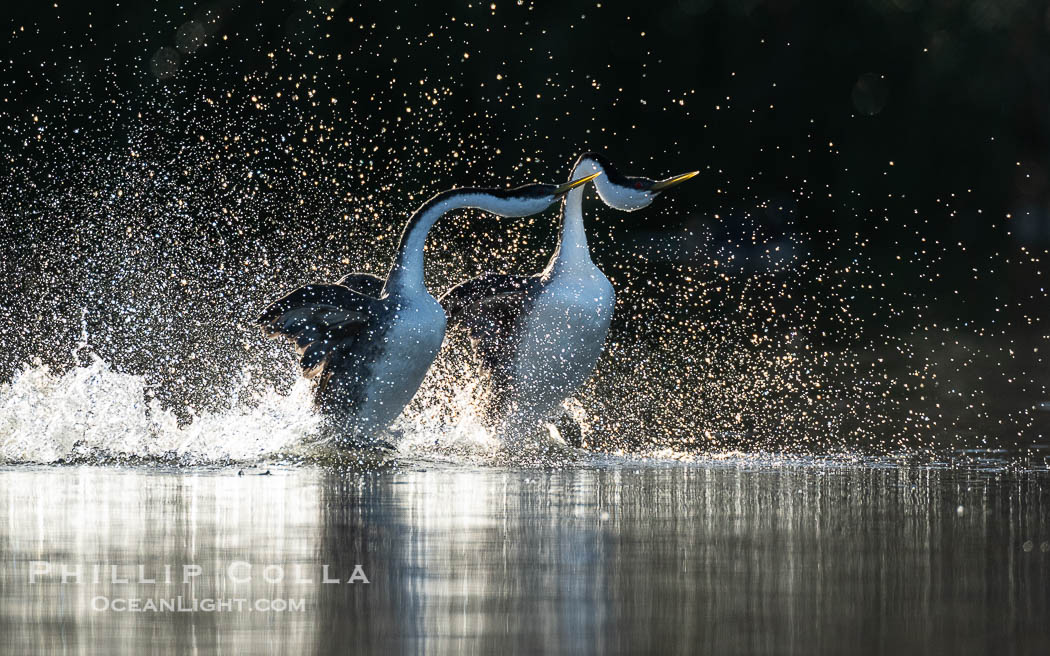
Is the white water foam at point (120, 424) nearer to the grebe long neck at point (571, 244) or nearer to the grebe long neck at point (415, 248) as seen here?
the grebe long neck at point (415, 248)

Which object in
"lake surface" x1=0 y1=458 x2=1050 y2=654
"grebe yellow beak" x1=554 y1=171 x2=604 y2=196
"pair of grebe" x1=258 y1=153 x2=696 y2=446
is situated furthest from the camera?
"grebe yellow beak" x1=554 y1=171 x2=604 y2=196

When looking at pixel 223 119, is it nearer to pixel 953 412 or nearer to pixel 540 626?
pixel 953 412

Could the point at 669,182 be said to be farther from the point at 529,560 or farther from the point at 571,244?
the point at 529,560

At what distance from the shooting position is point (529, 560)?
7.29 metres

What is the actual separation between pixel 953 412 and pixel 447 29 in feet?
52.8

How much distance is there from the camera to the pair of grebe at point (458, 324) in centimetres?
1149

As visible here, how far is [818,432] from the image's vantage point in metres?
12.1

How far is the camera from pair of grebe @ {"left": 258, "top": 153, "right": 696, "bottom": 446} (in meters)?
11.5

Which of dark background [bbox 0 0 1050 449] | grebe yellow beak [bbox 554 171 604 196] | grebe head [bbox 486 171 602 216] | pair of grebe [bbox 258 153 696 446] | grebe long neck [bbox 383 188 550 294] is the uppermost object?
dark background [bbox 0 0 1050 449]

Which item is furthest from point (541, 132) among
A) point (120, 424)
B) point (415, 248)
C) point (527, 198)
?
point (120, 424)

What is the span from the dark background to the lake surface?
13.9 meters

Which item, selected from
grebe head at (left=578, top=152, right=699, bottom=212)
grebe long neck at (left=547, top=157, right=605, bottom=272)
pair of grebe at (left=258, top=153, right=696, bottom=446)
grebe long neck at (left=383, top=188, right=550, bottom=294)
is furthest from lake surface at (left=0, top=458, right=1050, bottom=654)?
grebe head at (left=578, top=152, right=699, bottom=212)

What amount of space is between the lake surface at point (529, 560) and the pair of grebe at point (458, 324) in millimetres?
1440

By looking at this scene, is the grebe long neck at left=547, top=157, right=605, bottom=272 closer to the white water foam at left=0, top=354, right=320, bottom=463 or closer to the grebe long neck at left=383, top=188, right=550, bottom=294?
the grebe long neck at left=383, top=188, right=550, bottom=294
